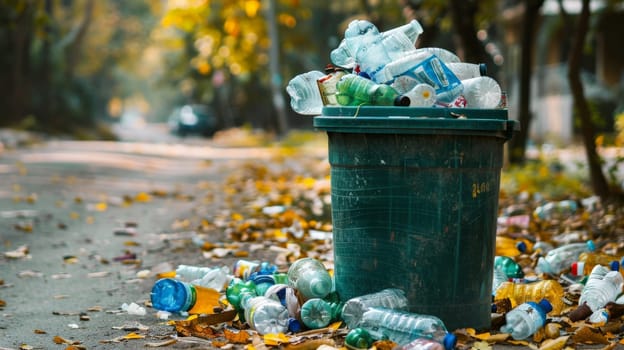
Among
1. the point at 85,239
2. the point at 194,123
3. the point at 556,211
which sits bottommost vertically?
the point at 194,123

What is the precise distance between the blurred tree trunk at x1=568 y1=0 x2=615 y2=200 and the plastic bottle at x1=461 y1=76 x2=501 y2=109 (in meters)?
5.45

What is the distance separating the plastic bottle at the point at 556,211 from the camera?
909 cm

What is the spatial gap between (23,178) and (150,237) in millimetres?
5260

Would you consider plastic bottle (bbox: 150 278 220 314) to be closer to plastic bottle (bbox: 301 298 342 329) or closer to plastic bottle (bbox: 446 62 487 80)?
plastic bottle (bbox: 301 298 342 329)

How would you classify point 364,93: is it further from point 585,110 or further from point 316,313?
point 585,110

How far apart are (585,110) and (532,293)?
5.23 metres

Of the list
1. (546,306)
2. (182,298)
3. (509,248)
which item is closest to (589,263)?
(509,248)

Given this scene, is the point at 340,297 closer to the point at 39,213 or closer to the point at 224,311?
the point at 224,311

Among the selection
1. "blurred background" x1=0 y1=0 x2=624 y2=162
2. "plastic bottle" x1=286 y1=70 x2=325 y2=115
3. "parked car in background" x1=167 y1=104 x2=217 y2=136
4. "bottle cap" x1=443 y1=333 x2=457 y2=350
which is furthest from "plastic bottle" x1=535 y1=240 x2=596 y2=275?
"parked car in background" x1=167 y1=104 x2=217 y2=136

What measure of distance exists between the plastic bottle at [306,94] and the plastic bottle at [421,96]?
70 centimetres

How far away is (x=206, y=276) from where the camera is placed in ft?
19.2

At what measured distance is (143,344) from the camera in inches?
182

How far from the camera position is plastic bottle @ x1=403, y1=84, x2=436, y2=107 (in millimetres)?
4457

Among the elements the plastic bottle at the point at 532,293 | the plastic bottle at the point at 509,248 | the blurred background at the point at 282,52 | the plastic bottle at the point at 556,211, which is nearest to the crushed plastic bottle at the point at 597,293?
the plastic bottle at the point at 532,293
